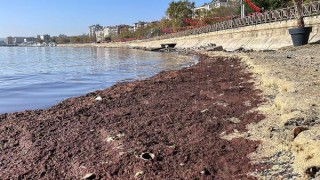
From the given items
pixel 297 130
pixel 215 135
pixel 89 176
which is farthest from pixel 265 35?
pixel 89 176

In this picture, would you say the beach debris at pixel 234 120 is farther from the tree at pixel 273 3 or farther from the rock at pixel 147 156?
the tree at pixel 273 3

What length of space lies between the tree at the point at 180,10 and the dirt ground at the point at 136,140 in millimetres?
131137

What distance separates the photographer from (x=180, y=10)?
461ft

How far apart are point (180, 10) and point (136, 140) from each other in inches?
5415

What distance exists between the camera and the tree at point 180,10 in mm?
139875

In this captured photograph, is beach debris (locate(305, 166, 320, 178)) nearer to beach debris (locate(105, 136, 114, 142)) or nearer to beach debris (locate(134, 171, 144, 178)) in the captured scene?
beach debris (locate(134, 171, 144, 178))

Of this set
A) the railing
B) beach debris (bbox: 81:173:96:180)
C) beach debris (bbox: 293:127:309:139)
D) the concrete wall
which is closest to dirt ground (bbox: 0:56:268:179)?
beach debris (bbox: 81:173:96:180)

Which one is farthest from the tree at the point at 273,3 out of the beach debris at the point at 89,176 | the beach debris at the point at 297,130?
the beach debris at the point at 89,176

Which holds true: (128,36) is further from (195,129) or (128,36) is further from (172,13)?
(195,129)

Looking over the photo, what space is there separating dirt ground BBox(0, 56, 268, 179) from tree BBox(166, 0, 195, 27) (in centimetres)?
13114

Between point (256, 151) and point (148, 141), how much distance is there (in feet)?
5.64

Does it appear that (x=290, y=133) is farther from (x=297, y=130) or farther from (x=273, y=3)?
(x=273, y=3)

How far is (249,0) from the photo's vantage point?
6469 centimetres

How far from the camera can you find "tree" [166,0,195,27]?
139875 mm
